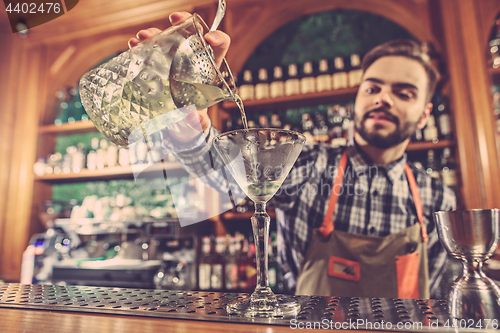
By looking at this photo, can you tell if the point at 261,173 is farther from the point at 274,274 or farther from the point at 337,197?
the point at 274,274

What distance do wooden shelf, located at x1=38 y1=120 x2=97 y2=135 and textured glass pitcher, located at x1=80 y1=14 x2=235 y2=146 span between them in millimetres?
2398

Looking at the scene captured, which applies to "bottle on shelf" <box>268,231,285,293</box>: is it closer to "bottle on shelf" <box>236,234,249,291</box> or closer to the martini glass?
"bottle on shelf" <box>236,234,249,291</box>

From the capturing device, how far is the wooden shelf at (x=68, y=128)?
9.36ft

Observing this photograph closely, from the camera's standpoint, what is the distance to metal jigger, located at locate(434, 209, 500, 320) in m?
0.47

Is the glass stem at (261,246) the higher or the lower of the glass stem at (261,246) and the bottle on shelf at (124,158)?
the lower

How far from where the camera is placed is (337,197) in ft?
4.78

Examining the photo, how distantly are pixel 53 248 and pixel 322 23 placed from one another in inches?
113

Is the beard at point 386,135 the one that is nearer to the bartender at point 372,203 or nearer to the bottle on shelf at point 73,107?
the bartender at point 372,203

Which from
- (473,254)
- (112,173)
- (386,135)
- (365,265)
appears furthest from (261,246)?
(112,173)

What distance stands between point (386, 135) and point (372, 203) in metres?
0.33

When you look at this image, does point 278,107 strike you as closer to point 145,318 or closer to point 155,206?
point 155,206

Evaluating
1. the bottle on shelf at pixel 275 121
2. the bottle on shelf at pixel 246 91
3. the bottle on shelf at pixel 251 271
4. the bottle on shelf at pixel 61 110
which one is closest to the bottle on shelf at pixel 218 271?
the bottle on shelf at pixel 251 271

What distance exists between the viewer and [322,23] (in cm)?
278

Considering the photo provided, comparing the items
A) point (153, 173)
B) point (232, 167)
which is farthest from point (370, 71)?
point (153, 173)
